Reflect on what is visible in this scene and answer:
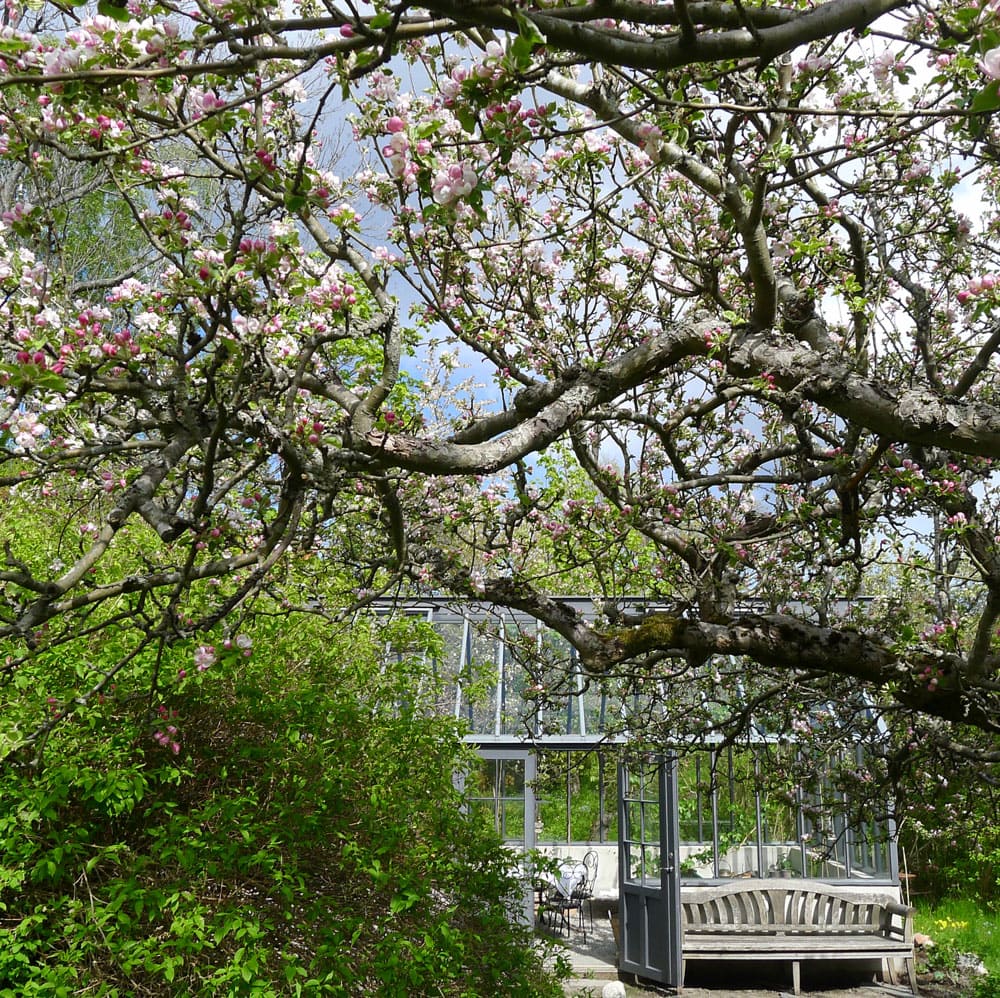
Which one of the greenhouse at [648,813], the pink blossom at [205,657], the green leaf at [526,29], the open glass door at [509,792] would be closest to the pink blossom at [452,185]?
the green leaf at [526,29]

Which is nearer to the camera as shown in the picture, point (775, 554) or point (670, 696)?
point (775, 554)

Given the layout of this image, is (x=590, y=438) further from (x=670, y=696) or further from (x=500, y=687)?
(x=500, y=687)

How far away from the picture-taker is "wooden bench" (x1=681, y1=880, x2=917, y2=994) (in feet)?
28.0

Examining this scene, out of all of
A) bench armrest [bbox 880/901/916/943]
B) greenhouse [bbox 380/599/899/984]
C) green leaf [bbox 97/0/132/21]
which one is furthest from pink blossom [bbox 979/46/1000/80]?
bench armrest [bbox 880/901/916/943]

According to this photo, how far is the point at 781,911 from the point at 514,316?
751 cm

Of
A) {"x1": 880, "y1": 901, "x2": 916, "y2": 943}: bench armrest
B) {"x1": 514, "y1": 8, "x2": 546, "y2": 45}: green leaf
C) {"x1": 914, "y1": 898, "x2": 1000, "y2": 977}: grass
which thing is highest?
{"x1": 514, "y1": 8, "x2": 546, "y2": 45}: green leaf

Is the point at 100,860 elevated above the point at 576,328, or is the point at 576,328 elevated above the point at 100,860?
the point at 576,328

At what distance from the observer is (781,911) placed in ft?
29.3

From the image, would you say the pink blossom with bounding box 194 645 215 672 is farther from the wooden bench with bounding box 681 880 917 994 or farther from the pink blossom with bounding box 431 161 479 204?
the wooden bench with bounding box 681 880 917 994

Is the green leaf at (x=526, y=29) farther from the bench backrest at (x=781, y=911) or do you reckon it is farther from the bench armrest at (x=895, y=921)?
the bench armrest at (x=895, y=921)

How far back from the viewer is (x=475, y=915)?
4.42 meters

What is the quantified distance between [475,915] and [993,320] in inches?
147

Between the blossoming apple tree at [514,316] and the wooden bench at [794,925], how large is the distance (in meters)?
4.57

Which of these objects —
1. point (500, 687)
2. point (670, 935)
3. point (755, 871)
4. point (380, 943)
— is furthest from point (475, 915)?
point (755, 871)
